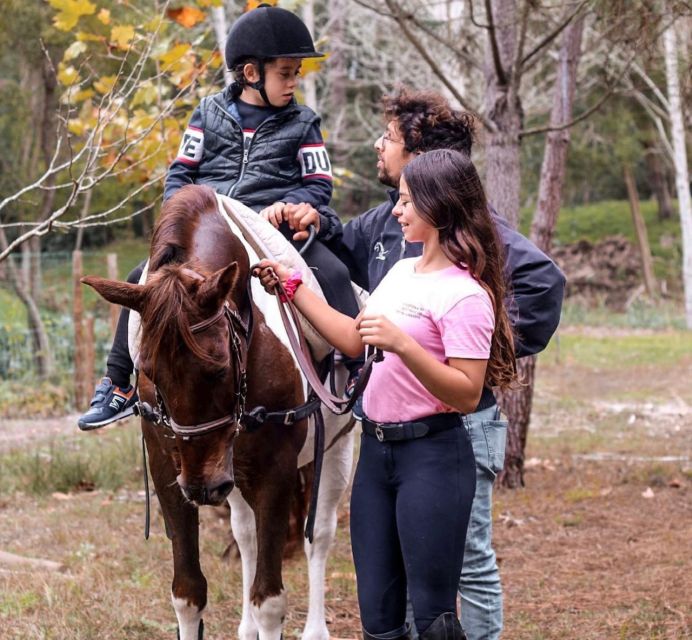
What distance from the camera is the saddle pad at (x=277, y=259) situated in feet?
12.5

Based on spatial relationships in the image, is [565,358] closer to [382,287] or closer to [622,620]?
[622,620]

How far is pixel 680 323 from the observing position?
21.3 metres

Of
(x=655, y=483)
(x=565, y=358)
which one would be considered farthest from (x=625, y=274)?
(x=655, y=483)

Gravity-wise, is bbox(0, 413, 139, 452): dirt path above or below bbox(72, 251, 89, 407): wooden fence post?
below

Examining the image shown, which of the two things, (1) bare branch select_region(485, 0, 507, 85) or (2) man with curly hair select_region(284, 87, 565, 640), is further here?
(1) bare branch select_region(485, 0, 507, 85)

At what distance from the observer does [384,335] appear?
9.16ft

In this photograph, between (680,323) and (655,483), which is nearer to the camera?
(655,483)

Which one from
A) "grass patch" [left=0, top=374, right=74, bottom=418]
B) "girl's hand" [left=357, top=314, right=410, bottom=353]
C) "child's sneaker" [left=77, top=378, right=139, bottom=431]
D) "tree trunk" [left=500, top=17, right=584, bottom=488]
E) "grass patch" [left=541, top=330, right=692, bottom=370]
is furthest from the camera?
"grass patch" [left=541, top=330, right=692, bottom=370]

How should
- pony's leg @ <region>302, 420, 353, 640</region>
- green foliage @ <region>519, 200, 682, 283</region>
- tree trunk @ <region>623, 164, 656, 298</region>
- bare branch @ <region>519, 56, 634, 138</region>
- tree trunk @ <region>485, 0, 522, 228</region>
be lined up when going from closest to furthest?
1. pony's leg @ <region>302, 420, 353, 640</region>
2. bare branch @ <region>519, 56, 634, 138</region>
3. tree trunk @ <region>485, 0, 522, 228</region>
4. tree trunk @ <region>623, 164, 656, 298</region>
5. green foliage @ <region>519, 200, 682, 283</region>

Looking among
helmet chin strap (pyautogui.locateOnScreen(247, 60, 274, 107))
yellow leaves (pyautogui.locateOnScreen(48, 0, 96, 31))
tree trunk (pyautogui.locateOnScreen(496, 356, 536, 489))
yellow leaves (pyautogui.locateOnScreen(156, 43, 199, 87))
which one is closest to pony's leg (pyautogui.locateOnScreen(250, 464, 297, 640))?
helmet chin strap (pyautogui.locateOnScreen(247, 60, 274, 107))

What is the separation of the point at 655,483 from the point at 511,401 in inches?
59.0

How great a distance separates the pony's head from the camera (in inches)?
118

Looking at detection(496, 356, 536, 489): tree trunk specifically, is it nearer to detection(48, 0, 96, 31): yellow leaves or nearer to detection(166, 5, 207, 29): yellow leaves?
detection(166, 5, 207, 29): yellow leaves

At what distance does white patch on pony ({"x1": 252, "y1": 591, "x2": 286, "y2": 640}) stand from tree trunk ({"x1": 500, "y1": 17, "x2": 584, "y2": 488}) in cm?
388
